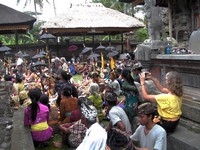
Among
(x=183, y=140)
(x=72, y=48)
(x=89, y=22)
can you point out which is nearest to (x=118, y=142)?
(x=183, y=140)

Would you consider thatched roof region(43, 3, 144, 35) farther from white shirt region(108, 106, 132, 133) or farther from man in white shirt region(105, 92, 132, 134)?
white shirt region(108, 106, 132, 133)

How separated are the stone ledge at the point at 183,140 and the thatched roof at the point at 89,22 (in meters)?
19.9

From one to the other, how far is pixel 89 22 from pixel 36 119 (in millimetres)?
20189

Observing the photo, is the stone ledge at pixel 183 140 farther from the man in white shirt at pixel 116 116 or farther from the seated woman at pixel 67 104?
the seated woman at pixel 67 104

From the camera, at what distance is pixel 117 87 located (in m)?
8.69

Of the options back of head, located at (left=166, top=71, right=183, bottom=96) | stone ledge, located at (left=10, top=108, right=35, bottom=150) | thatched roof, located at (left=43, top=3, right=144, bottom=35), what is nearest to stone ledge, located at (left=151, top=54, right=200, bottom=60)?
back of head, located at (left=166, top=71, right=183, bottom=96)

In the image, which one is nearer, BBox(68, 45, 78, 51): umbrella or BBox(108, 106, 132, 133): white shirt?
BBox(108, 106, 132, 133): white shirt

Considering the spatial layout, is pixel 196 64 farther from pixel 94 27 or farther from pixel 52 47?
pixel 52 47

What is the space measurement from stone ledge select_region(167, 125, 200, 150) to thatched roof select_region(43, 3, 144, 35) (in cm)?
1992

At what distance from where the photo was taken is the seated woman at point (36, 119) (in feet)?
17.9

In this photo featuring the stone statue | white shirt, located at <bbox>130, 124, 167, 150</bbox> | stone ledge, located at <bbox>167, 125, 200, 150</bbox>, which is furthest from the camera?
the stone statue

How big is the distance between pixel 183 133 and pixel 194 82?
1.28 m

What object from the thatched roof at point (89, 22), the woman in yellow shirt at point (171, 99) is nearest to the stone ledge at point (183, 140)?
the woman in yellow shirt at point (171, 99)

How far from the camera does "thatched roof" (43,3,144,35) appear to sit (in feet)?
78.7
